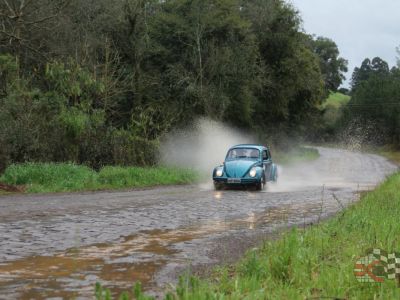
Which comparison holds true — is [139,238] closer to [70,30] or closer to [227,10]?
[70,30]

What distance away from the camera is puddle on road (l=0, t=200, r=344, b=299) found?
5887mm

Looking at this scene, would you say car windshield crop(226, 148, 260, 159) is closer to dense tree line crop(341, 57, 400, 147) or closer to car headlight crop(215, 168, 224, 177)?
car headlight crop(215, 168, 224, 177)

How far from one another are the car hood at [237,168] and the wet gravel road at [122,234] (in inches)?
97.4

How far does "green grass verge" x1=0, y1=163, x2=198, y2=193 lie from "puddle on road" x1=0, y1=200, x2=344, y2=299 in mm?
9335

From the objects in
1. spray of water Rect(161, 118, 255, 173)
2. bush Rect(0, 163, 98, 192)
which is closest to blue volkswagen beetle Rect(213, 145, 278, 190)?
bush Rect(0, 163, 98, 192)

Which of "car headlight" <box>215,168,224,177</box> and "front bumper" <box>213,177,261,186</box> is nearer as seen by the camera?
"front bumper" <box>213,177,261,186</box>

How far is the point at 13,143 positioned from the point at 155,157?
8009 millimetres

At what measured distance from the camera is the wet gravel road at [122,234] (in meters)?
6.39

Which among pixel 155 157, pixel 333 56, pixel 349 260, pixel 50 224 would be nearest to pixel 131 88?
pixel 155 157

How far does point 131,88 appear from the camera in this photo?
3241cm

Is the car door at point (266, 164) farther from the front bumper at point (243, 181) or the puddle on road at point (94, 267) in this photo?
the puddle on road at point (94, 267)

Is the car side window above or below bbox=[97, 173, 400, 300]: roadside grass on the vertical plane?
above

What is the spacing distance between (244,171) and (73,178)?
6.09 metres

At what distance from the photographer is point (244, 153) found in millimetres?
21781
